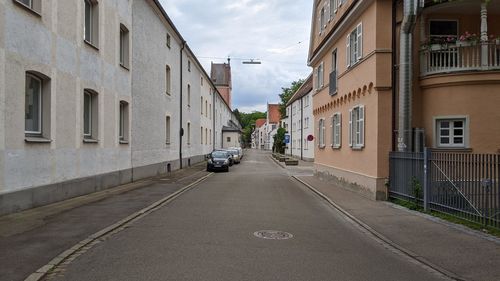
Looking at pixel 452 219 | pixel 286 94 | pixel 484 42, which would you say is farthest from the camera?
pixel 286 94

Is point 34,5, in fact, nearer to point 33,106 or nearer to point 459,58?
point 33,106

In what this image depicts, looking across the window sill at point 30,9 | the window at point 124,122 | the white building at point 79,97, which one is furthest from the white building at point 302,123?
the window sill at point 30,9

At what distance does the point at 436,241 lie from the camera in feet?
31.3

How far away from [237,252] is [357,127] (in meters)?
12.7

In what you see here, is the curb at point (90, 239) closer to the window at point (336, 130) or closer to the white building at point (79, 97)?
the white building at point (79, 97)

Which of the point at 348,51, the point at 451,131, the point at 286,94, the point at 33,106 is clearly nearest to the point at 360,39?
the point at 348,51

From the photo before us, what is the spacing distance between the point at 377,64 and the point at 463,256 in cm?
965

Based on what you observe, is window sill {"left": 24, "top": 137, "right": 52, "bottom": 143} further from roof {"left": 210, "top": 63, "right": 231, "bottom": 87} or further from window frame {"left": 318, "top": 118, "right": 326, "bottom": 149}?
roof {"left": 210, "top": 63, "right": 231, "bottom": 87}

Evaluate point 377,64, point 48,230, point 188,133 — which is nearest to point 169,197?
point 48,230

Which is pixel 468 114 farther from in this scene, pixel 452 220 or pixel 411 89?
pixel 452 220

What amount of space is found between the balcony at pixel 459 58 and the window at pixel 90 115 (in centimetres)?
1143

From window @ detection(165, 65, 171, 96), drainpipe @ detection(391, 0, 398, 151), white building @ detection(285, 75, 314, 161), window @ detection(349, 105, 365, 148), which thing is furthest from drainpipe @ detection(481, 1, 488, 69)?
white building @ detection(285, 75, 314, 161)

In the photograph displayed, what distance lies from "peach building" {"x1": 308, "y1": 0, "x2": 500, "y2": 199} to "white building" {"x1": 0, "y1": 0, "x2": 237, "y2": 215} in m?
9.58

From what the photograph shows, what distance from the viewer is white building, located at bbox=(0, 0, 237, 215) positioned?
1156 centimetres
